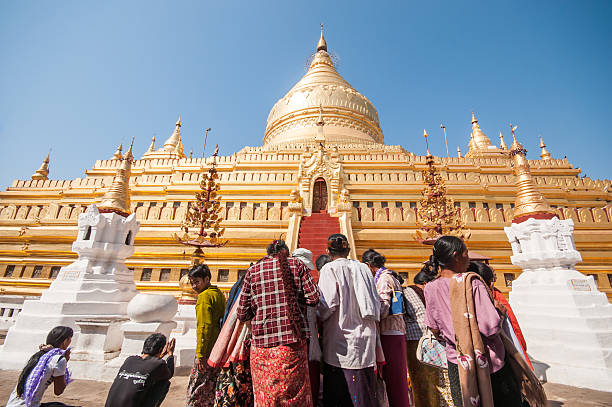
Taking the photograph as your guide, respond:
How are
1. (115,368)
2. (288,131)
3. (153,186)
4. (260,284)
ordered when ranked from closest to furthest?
1. (260,284)
2. (115,368)
3. (153,186)
4. (288,131)

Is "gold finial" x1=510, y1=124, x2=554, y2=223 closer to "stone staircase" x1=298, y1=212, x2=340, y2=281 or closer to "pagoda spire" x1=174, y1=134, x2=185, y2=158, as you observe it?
"stone staircase" x1=298, y1=212, x2=340, y2=281

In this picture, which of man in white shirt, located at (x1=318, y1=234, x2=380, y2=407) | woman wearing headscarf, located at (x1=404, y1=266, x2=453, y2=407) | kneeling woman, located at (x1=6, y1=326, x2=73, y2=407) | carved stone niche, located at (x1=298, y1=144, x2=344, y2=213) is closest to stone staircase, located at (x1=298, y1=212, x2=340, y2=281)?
carved stone niche, located at (x1=298, y1=144, x2=344, y2=213)

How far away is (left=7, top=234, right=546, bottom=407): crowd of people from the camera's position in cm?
209

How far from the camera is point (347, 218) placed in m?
12.7

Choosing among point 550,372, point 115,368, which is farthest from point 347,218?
point 115,368

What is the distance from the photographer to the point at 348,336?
2.71 m

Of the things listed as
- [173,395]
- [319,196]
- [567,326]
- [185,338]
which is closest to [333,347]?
[173,395]

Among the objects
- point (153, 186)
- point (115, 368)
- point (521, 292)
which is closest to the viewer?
point (115, 368)

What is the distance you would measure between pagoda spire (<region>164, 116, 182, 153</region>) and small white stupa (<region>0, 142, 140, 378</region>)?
73.8ft

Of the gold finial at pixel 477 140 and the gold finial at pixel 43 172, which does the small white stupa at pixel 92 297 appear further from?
the gold finial at pixel 477 140

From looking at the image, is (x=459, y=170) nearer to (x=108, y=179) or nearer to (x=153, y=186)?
(x=153, y=186)

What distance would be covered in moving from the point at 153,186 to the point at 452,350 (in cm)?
1912

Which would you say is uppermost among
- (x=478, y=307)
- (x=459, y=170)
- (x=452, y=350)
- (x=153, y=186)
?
(x=459, y=170)

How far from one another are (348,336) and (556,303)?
6.34 m
